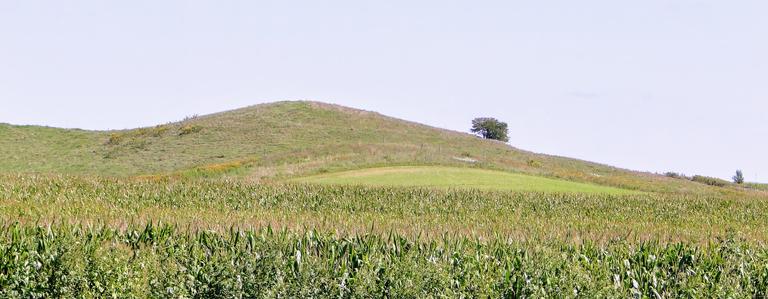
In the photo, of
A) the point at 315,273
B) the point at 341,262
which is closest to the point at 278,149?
the point at 341,262

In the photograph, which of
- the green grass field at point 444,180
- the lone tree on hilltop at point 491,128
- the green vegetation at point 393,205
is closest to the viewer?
the green vegetation at point 393,205

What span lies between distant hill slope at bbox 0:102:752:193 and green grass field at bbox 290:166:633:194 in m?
5.03

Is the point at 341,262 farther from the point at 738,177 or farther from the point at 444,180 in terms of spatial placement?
the point at 738,177

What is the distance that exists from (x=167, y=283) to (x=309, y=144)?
2565 inches

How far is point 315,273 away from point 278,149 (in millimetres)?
62833

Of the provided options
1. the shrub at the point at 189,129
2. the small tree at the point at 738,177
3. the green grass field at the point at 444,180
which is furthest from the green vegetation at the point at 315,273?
the small tree at the point at 738,177

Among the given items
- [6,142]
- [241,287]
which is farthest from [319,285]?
[6,142]

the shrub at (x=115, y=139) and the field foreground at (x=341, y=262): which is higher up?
the shrub at (x=115, y=139)

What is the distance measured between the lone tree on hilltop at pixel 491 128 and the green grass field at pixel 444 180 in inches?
A: 2622

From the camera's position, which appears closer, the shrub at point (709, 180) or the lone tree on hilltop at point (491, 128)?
the shrub at point (709, 180)

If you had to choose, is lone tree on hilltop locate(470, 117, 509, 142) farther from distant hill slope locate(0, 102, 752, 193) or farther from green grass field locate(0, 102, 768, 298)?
green grass field locate(0, 102, 768, 298)

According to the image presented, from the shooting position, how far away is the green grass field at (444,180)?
139 feet

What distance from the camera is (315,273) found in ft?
40.7

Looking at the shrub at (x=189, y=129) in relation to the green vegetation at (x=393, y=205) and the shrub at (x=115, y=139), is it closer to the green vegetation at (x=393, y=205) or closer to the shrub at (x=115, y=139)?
the shrub at (x=115, y=139)
